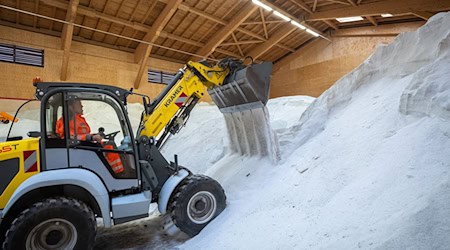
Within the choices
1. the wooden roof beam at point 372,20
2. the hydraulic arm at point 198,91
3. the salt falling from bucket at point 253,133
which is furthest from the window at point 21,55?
the wooden roof beam at point 372,20

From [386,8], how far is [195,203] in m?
10.5

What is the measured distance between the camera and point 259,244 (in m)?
2.82

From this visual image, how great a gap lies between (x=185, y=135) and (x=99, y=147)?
19.5 feet

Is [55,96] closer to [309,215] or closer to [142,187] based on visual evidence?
[142,187]

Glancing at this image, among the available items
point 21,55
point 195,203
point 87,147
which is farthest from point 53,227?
point 21,55

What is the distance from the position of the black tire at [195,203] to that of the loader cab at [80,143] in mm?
605

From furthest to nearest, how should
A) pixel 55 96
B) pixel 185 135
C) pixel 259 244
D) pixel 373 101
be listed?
pixel 185 135 < pixel 373 101 < pixel 55 96 < pixel 259 244

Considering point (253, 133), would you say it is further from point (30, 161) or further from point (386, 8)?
point (386, 8)

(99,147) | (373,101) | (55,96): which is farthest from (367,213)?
(55,96)

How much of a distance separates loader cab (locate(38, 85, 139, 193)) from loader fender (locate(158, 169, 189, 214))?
1.28 ft

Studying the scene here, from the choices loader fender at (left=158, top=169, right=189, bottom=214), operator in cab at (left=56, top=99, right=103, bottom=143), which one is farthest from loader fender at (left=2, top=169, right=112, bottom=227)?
loader fender at (left=158, top=169, right=189, bottom=214)

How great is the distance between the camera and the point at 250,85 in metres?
4.70

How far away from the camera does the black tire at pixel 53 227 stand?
8.91 feet

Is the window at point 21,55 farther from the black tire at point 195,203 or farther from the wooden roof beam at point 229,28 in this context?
the black tire at point 195,203
